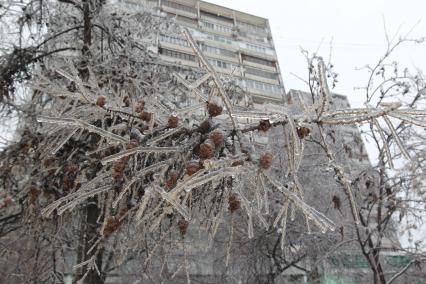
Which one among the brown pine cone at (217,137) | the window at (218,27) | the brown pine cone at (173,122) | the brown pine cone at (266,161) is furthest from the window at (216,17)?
the brown pine cone at (266,161)

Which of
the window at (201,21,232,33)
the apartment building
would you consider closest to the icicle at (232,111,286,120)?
the apartment building

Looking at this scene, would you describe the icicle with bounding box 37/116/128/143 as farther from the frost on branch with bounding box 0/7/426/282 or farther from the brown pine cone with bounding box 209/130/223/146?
the brown pine cone with bounding box 209/130/223/146

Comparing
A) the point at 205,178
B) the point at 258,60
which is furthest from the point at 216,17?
the point at 205,178

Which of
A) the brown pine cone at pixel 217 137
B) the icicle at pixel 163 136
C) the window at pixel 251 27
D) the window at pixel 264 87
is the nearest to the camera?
the brown pine cone at pixel 217 137

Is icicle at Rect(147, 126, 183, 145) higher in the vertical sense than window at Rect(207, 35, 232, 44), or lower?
lower

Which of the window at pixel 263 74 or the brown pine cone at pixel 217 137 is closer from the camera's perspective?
the brown pine cone at pixel 217 137

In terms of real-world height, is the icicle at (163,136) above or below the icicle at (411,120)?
above

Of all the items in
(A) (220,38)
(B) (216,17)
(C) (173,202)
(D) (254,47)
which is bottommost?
(C) (173,202)

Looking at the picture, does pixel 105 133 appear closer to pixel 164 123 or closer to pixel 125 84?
pixel 164 123

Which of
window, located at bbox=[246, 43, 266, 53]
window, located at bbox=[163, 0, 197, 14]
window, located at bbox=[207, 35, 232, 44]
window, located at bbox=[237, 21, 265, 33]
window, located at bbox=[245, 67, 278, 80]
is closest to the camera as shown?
window, located at bbox=[245, 67, 278, 80]

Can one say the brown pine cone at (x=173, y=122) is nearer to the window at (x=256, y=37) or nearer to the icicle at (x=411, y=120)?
the icicle at (x=411, y=120)

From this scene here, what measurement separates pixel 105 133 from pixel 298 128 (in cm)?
81

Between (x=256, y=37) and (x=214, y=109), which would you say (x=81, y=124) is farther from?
(x=256, y=37)

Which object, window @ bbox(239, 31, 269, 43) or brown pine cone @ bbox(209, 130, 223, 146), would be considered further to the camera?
window @ bbox(239, 31, 269, 43)
